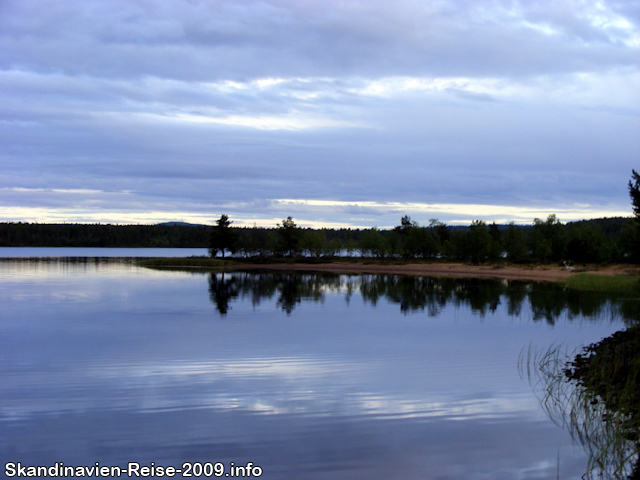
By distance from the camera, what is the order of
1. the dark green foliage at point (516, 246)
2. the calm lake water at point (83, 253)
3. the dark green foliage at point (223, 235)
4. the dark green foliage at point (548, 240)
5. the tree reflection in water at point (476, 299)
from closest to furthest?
the tree reflection in water at point (476, 299)
the dark green foliage at point (548, 240)
the dark green foliage at point (516, 246)
the dark green foliage at point (223, 235)
the calm lake water at point (83, 253)

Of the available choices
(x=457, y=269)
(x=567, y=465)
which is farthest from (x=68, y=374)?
(x=457, y=269)

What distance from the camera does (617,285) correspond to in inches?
1778

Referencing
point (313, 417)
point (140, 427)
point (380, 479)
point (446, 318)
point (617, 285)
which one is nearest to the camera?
point (380, 479)

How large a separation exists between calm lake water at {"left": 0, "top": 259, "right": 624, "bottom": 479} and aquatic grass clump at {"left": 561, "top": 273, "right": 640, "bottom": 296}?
1708 centimetres

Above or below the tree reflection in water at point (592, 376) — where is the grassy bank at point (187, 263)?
above

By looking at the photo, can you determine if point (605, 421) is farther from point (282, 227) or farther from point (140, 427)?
point (282, 227)

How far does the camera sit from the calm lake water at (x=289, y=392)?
30.7ft

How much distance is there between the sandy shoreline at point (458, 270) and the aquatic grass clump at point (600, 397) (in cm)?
4273

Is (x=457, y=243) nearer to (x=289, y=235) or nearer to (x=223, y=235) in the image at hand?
(x=289, y=235)

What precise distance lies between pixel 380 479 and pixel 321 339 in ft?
41.9

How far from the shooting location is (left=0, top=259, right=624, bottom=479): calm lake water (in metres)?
9.37

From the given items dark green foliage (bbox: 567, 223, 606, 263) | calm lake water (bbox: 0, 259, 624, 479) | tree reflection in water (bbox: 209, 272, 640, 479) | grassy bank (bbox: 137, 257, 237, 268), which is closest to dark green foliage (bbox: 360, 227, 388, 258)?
grassy bank (bbox: 137, 257, 237, 268)

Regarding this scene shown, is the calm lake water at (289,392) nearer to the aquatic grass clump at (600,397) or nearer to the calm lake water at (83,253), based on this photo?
the aquatic grass clump at (600,397)

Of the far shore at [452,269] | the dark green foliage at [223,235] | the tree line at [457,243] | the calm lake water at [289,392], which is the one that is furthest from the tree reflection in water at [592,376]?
the dark green foliage at [223,235]
